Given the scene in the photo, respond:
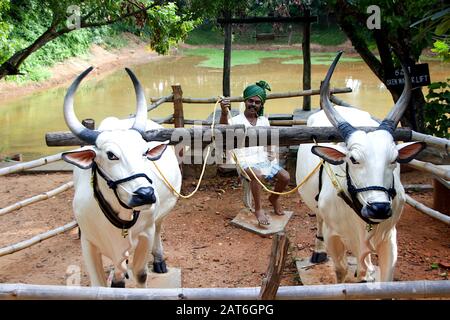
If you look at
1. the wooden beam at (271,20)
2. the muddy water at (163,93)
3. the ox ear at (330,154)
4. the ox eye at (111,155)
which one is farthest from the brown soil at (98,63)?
the ox ear at (330,154)

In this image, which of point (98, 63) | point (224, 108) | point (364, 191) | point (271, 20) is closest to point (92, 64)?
point (98, 63)

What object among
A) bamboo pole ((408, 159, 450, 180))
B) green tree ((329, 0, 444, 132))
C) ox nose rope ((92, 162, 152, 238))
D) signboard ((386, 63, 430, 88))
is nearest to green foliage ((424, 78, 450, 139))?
green tree ((329, 0, 444, 132))

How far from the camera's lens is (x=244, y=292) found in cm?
264

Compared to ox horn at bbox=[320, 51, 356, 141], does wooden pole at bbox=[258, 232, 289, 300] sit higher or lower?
lower

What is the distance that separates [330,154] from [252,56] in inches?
937

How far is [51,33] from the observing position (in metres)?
8.48

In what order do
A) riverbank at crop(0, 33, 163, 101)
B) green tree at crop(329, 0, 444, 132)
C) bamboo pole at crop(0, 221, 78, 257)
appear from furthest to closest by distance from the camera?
riverbank at crop(0, 33, 163, 101), green tree at crop(329, 0, 444, 132), bamboo pole at crop(0, 221, 78, 257)

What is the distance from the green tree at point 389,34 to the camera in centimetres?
556

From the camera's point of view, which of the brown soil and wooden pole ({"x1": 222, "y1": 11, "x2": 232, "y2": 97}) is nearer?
wooden pole ({"x1": 222, "y1": 11, "x2": 232, "y2": 97})

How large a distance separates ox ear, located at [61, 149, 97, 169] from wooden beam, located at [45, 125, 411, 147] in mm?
551

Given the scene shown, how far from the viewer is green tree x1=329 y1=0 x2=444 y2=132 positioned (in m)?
5.56

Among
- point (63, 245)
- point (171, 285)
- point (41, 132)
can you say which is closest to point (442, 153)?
point (171, 285)

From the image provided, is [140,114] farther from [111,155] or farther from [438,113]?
[438,113]

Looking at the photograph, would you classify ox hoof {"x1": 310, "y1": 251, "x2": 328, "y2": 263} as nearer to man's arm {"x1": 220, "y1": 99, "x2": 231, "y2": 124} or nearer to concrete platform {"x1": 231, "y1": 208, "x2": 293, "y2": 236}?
concrete platform {"x1": 231, "y1": 208, "x2": 293, "y2": 236}
